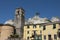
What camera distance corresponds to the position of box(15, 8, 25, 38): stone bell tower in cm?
8121

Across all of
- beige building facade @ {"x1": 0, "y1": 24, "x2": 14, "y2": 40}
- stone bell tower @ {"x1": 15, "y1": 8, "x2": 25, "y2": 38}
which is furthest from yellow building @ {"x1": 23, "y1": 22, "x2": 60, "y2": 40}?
beige building facade @ {"x1": 0, "y1": 24, "x2": 14, "y2": 40}

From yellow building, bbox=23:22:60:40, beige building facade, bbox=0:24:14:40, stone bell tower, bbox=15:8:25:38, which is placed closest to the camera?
yellow building, bbox=23:22:60:40

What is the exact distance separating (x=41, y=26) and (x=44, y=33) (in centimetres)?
321

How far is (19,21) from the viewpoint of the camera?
86625 millimetres

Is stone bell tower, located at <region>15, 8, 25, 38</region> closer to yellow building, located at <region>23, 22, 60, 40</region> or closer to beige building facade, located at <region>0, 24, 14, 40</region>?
yellow building, located at <region>23, 22, 60, 40</region>

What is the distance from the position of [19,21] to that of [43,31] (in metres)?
17.4

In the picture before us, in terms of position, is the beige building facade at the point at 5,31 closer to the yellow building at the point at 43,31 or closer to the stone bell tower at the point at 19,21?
the stone bell tower at the point at 19,21

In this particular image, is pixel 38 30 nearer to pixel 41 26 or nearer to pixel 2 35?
pixel 41 26

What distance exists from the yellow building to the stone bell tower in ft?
11.2

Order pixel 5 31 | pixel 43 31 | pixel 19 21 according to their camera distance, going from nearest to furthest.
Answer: pixel 43 31
pixel 5 31
pixel 19 21

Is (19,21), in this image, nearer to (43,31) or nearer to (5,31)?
(5,31)

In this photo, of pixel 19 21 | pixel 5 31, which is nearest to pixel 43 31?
pixel 5 31

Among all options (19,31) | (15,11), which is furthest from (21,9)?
(19,31)

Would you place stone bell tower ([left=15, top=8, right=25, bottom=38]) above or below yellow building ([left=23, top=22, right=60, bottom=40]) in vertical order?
above
